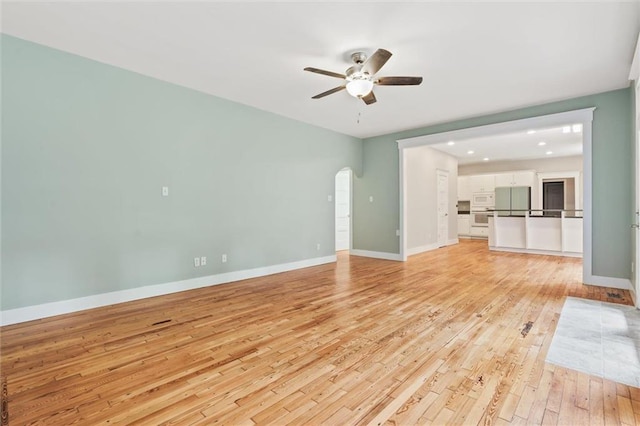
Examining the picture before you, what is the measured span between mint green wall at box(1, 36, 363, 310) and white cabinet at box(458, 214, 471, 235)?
304 inches

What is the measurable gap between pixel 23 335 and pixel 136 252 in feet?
4.09

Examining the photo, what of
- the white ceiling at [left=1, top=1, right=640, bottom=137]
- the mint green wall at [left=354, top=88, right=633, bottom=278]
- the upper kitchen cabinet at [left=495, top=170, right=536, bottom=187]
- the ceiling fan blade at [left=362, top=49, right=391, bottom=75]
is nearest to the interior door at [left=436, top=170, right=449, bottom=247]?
the upper kitchen cabinet at [left=495, top=170, right=536, bottom=187]

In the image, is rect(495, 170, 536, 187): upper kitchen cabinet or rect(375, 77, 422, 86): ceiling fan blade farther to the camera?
rect(495, 170, 536, 187): upper kitchen cabinet

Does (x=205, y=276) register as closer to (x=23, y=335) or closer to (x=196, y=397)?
(x=23, y=335)

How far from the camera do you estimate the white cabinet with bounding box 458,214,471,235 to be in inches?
417

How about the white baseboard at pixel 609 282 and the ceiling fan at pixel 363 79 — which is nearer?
the ceiling fan at pixel 363 79

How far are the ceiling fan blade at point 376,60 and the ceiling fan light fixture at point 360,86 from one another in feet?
0.46

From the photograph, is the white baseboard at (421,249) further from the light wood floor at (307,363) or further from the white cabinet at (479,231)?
the light wood floor at (307,363)

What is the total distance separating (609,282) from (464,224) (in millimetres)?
6540

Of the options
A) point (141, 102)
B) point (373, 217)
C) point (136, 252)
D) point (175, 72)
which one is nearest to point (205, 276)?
point (136, 252)

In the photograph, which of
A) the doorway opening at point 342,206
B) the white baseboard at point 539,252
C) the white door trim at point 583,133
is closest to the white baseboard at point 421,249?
the white baseboard at point 539,252

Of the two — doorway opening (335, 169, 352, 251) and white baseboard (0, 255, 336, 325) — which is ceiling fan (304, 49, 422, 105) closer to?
white baseboard (0, 255, 336, 325)

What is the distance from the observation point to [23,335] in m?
2.70

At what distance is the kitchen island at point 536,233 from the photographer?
6.66 m
